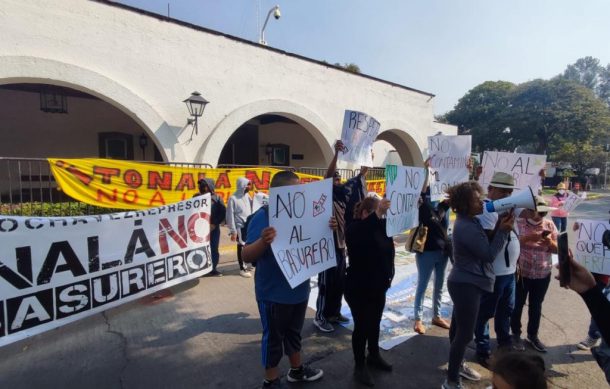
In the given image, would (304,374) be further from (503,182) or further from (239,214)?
(239,214)

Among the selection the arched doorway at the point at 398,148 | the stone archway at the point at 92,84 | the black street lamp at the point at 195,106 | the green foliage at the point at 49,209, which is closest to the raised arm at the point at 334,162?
the black street lamp at the point at 195,106

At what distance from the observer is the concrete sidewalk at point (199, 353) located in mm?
3135

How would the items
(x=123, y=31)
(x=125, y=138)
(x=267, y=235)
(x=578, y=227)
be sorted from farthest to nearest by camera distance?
(x=125, y=138), (x=123, y=31), (x=578, y=227), (x=267, y=235)

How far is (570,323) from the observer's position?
439cm

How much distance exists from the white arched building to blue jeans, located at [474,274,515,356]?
7.52 m

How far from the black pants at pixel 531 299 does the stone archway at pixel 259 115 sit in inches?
297

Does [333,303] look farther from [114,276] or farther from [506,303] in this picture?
[114,276]

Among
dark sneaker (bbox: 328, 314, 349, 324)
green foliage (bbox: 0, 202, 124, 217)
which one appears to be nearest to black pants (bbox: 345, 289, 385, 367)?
dark sneaker (bbox: 328, 314, 349, 324)

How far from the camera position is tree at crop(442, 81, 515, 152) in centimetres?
4241

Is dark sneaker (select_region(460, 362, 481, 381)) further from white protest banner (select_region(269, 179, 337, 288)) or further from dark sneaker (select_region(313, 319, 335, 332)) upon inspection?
white protest banner (select_region(269, 179, 337, 288))

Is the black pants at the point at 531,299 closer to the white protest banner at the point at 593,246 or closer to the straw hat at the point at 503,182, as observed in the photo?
the white protest banner at the point at 593,246

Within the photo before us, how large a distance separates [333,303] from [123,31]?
769cm

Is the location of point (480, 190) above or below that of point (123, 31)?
below

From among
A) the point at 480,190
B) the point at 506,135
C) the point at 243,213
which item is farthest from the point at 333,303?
the point at 506,135
